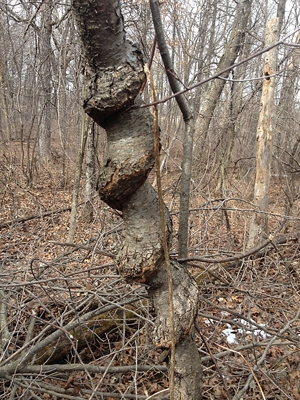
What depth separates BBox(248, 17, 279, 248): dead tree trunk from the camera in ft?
14.7

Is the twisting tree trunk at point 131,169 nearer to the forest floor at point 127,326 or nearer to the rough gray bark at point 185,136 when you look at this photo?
the rough gray bark at point 185,136

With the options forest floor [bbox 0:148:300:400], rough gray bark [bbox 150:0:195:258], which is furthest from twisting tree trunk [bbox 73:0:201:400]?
forest floor [bbox 0:148:300:400]

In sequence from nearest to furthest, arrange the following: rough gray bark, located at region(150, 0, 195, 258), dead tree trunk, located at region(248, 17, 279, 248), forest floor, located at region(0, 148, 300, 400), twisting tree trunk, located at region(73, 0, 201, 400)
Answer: twisting tree trunk, located at region(73, 0, 201, 400) < rough gray bark, located at region(150, 0, 195, 258) < forest floor, located at region(0, 148, 300, 400) < dead tree trunk, located at region(248, 17, 279, 248)

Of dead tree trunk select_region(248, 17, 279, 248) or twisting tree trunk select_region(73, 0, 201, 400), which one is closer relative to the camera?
twisting tree trunk select_region(73, 0, 201, 400)

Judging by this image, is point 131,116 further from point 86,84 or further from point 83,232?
point 83,232

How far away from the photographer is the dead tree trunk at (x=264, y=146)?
4.48 meters

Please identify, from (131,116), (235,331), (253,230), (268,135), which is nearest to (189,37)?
(268,135)

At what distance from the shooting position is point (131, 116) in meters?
1.12

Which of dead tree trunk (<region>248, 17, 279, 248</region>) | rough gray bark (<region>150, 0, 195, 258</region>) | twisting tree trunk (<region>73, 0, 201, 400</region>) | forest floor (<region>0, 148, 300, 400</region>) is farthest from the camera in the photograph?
dead tree trunk (<region>248, 17, 279, 248</region>)

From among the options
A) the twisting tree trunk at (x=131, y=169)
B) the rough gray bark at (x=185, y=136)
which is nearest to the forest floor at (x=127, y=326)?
the twisting tree trunk at (x=131, y=169)

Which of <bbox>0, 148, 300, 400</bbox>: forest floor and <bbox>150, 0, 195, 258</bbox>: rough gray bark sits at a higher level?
<bbox>150, 0, 195, 258</bbox>: rough gray bark

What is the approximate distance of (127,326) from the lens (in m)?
3.04

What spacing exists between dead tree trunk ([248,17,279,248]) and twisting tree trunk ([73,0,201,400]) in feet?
11.6

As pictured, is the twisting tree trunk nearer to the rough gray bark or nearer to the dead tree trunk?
the rough gray bark
